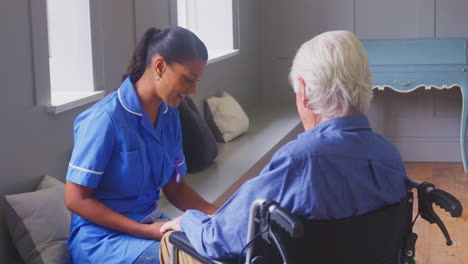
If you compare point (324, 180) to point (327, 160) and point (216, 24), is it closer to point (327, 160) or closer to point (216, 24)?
point (327, 160)

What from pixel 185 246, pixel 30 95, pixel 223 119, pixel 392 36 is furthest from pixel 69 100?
pixel 392 36

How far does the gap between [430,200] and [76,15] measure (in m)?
1.90

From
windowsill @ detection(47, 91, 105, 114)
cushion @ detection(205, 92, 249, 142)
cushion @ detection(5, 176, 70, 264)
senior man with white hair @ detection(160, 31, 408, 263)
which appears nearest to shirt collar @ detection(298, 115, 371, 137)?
senior man with white hair @ detection(160, 31, 408, 263)

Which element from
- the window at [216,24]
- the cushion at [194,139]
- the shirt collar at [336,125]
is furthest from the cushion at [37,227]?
the window at [216,24]

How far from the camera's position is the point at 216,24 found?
18.5ft

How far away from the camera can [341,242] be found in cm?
178

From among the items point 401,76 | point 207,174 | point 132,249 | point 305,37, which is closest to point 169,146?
point 132,249

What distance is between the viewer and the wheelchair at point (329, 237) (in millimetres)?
1720

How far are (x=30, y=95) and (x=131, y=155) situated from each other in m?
0.65

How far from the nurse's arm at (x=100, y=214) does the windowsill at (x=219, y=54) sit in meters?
2.72

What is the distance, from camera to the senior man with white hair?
175 cm

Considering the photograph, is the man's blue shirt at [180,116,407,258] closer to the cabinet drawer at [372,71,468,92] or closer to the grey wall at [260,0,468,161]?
the cabinet drawer at [372,71,468,92]

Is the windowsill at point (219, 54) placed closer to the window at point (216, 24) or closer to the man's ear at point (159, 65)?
the window at point (216, 24)

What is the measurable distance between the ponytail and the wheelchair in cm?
82
